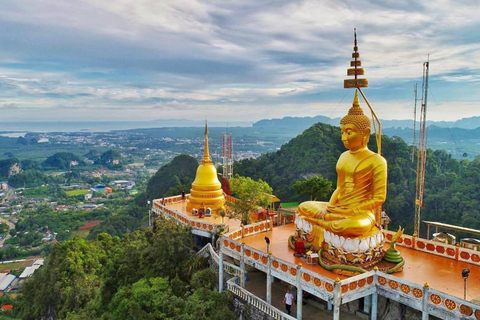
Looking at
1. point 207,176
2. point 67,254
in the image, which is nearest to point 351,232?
point 207,176

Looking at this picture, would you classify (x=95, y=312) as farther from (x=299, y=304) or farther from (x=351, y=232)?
(x=351, y=232)

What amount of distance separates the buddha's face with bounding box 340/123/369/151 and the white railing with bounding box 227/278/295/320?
6.32 meters

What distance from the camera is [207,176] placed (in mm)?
24812

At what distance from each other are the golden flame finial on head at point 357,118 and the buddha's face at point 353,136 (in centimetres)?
12

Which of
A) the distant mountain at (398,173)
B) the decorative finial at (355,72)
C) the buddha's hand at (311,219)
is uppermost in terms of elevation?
the decorative finial at (355,72)

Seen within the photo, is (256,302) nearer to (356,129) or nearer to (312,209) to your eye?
(312,209)

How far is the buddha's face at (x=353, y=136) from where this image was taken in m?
14.7

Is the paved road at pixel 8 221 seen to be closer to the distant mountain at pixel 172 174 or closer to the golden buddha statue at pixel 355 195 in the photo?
the distant mountain at pixel 172 174

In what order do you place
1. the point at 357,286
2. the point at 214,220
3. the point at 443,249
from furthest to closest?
the point at 214,220
the point at 443,249
the point at 357,286

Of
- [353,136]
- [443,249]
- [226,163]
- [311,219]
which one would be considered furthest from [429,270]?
[226,163]

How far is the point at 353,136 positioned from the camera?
1471 centimetres

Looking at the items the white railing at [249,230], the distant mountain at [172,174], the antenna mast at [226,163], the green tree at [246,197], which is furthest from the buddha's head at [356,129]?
the distant mountain at [172,174]

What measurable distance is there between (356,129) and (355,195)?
238 cm

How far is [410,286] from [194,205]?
15.0 m
